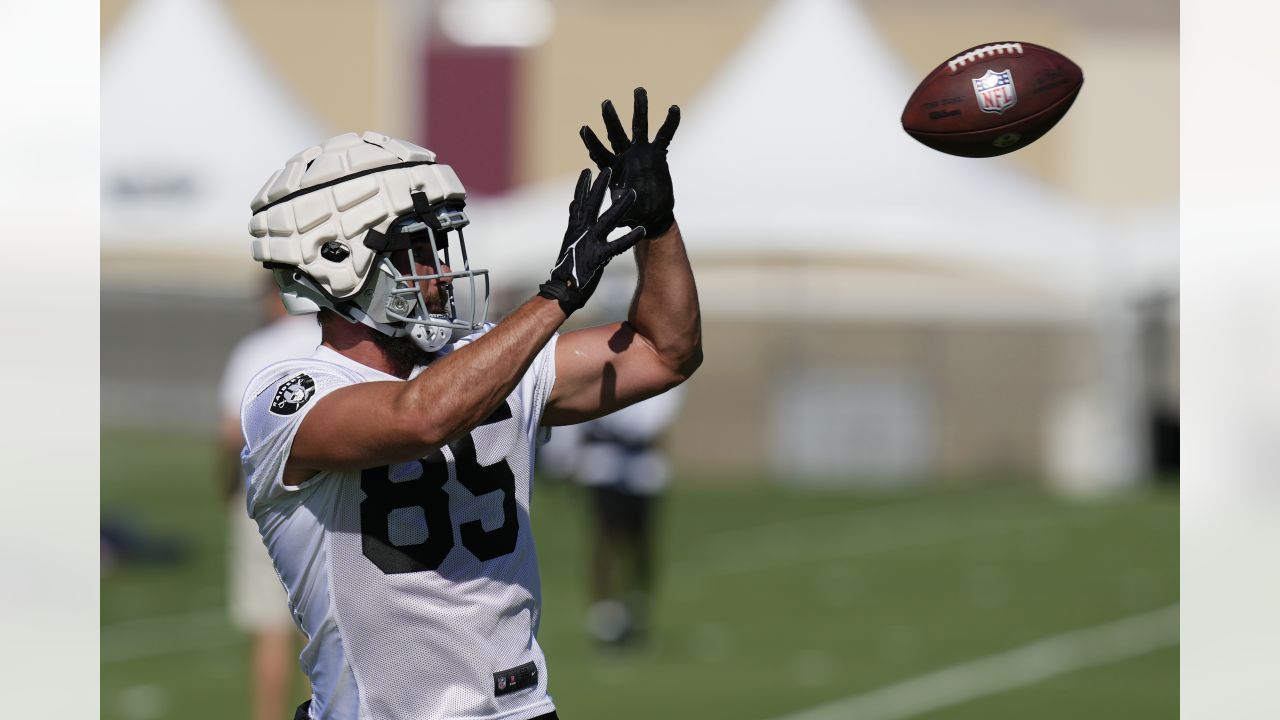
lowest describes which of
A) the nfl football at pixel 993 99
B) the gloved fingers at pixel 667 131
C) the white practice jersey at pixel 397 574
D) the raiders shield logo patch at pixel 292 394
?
the white practice jersey at pixel 397 574

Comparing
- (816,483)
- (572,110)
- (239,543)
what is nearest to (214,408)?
(572,110)

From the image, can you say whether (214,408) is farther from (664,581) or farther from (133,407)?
(664,581)

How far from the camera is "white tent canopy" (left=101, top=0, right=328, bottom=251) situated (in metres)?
11.7

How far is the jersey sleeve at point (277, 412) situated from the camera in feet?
9.73

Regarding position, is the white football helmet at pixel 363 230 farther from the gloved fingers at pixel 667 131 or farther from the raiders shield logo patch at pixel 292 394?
the gloved fingers at pixel 667 131

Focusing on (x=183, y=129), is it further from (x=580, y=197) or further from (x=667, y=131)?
(x=580, y=197)

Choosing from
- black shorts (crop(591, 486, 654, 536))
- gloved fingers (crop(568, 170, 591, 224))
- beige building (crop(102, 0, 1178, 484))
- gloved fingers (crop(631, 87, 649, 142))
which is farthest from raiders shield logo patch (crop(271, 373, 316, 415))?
beige building (crop(102, 0, 1178, 484))

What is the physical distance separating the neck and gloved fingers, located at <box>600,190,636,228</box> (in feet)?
1.54

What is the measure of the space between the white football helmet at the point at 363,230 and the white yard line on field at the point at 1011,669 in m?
4.64

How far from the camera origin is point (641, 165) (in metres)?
3.23

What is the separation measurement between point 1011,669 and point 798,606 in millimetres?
2171

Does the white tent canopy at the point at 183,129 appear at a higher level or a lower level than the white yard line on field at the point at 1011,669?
higher

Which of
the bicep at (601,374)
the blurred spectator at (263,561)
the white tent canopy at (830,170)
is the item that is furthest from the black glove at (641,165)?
the white tent canopy at (830,170)

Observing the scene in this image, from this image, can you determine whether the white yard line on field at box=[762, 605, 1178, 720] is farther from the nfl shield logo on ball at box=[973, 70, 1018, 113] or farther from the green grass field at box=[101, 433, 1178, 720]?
the nfl shield logo on ball at box=[973, 70, 1018, 113]
